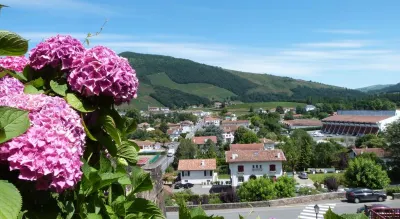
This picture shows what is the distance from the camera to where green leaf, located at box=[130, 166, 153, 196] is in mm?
1746

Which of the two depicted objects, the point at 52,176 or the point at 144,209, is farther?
the point at 144,209

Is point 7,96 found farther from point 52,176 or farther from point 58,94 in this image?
point 52,176

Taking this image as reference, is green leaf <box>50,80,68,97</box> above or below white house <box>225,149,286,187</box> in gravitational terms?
above

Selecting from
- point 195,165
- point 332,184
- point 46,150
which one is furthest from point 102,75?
point 195,165

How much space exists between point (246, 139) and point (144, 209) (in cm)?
6284

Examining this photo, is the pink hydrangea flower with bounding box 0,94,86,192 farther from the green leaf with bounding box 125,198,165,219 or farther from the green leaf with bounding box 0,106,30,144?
the green leaf with bounding box 125,198,165,219

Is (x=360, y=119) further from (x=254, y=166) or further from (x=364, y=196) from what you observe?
(x=364, y=196)

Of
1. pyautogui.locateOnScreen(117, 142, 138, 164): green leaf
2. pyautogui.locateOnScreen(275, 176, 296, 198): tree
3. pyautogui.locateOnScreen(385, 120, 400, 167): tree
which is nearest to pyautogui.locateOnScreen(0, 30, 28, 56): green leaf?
pyautogui.locateOnScreen(117, 142, 138, 164): green leaf

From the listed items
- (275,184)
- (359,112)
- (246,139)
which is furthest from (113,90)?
(359,112)

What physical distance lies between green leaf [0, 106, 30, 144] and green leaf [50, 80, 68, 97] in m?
0.43

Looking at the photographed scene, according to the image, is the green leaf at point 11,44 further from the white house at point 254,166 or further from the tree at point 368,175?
the white house at point 254,166

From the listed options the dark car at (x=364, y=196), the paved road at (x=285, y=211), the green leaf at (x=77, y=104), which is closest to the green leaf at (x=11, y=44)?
the green leaf at (x=77, y=104)

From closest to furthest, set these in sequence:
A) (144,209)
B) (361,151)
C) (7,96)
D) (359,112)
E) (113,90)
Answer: (7,96)
(113,90)
(144,209)
(361,151)
(359,112)

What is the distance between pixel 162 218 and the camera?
1.72 m
